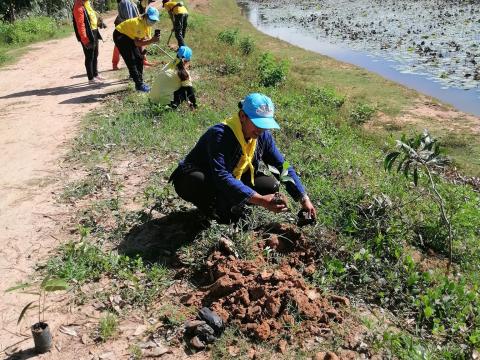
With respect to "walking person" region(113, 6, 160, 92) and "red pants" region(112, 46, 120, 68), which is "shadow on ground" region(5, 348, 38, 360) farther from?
"red pants" region(112, 46, 120, 68)

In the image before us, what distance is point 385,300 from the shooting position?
3.40 m

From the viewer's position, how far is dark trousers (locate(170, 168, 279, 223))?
12.3ft

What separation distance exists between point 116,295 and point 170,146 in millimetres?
2864

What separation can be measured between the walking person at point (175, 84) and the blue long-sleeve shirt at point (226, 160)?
10.6 ft

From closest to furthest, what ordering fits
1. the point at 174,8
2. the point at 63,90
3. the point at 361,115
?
the point at 63,90 < the point at 361,115 < the point at 174,8

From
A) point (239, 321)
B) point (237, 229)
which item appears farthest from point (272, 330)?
point (237, 229)

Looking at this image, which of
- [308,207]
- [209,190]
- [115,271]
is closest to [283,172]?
[308,207]

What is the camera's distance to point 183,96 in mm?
7117

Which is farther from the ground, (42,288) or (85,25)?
(85,25)

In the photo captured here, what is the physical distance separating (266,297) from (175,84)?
456 cm

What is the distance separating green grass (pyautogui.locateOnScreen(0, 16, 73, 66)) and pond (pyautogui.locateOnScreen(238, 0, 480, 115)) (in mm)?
9743

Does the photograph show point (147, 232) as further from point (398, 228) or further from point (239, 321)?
point (398, 228)

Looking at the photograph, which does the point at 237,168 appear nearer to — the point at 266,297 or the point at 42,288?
the point at 266,297

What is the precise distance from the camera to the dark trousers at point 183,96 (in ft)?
23.0
